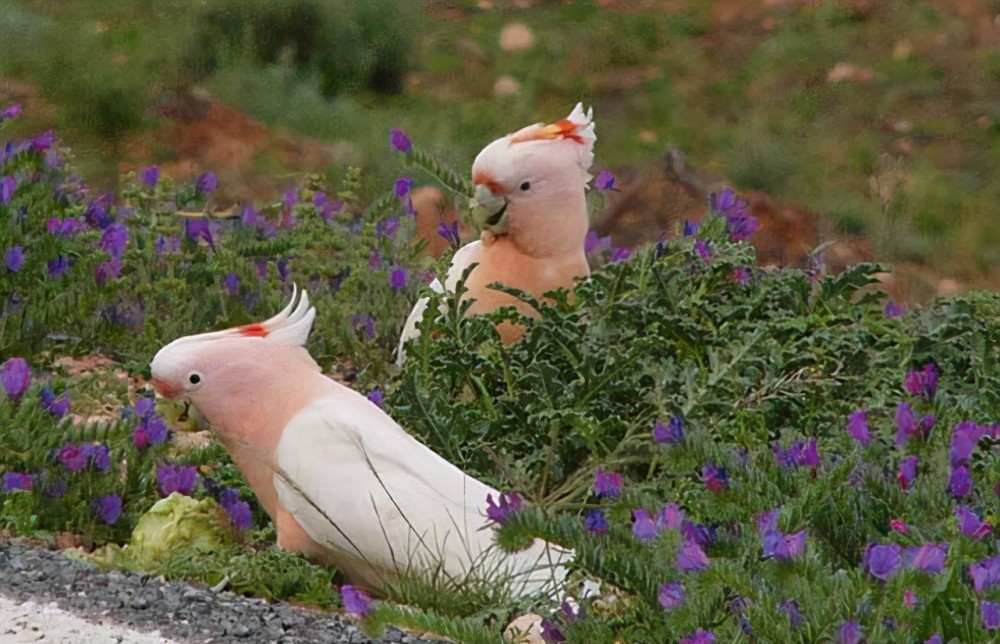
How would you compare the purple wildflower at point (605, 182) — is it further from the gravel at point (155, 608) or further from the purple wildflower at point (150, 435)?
the gravel at point (155, 608)

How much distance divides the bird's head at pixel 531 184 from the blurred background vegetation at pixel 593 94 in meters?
3.53

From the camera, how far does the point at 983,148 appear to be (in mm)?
9969

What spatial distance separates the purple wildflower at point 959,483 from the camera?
9.99 ft

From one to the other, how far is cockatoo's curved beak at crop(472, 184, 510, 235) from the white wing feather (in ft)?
3.88

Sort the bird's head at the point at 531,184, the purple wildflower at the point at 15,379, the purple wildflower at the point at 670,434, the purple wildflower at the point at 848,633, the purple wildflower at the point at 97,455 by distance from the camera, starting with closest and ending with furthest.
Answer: the purple wildflower at the point at 848,633, the purple wildflower at the point at 670,434, the purple wildflower at the point at 97,455, the purple wildflower at the point at 15,379, the bird's head at the point at 531,184

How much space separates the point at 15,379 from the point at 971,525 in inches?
94.2

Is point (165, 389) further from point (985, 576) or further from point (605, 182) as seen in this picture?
point (605, 182)

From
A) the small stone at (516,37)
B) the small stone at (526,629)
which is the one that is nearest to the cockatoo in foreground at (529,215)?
the small stone at (526,629)

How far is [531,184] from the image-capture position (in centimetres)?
478

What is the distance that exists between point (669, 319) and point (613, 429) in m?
0.44

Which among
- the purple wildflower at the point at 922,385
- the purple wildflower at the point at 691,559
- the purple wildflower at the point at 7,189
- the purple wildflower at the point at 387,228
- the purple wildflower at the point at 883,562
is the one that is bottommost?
the purple wildflower at the point at 387,228

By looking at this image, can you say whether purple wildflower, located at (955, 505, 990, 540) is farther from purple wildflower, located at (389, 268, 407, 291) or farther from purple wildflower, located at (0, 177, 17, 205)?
purple wildflower, located at (0, 177, 17, 205)

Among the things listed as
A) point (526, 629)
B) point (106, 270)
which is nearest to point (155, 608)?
point (526, 629)

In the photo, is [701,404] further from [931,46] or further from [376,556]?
[931,46]
